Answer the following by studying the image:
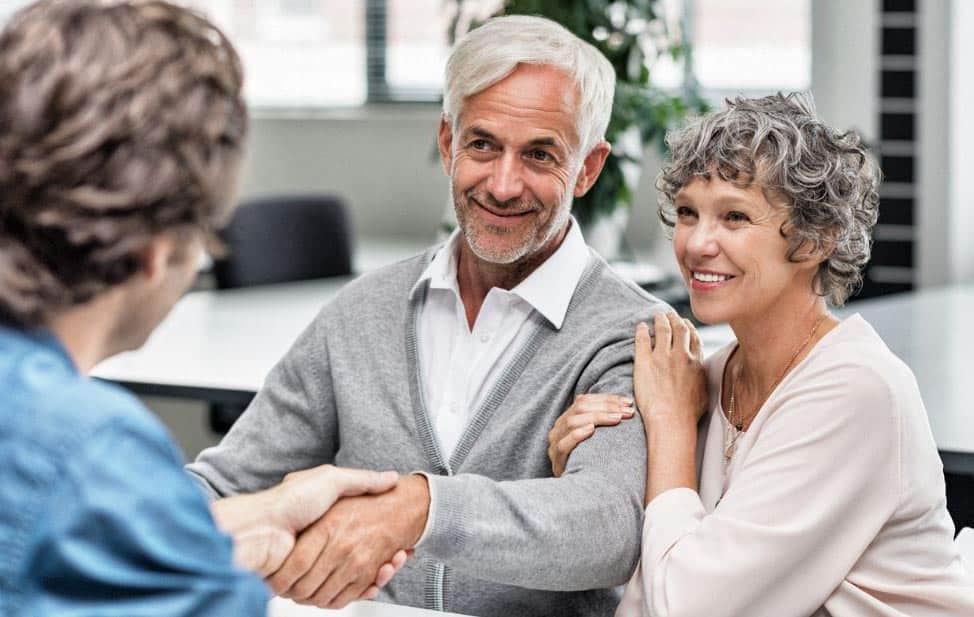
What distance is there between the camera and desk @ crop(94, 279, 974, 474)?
2395mm

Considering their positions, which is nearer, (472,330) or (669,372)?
(669,372)

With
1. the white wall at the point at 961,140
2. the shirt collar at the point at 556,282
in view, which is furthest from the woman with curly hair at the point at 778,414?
the white wall at the point at 961,140

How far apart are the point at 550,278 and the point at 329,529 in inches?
20.0

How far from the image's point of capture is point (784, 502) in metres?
1.44

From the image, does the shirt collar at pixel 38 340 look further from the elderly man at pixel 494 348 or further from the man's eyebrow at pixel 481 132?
the man's eyebrow at pixel 481 132

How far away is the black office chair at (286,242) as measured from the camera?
411 cm

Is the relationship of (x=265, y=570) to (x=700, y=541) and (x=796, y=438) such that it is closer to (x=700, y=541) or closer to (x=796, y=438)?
(x=700, y=541)

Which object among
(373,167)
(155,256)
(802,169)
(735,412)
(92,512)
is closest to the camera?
(92,512)

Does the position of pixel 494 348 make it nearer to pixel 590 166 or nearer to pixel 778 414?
pixel 590 166

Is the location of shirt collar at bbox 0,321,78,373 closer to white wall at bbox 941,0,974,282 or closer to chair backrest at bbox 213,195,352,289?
chair backrest at bbox 213,195,352,289

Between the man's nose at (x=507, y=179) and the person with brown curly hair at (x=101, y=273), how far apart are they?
33.1 inches

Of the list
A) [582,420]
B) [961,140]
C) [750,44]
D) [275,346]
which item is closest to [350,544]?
[582,420]

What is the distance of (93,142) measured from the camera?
86cm

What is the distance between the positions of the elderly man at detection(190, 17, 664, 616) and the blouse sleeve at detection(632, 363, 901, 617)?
0.13 meters
